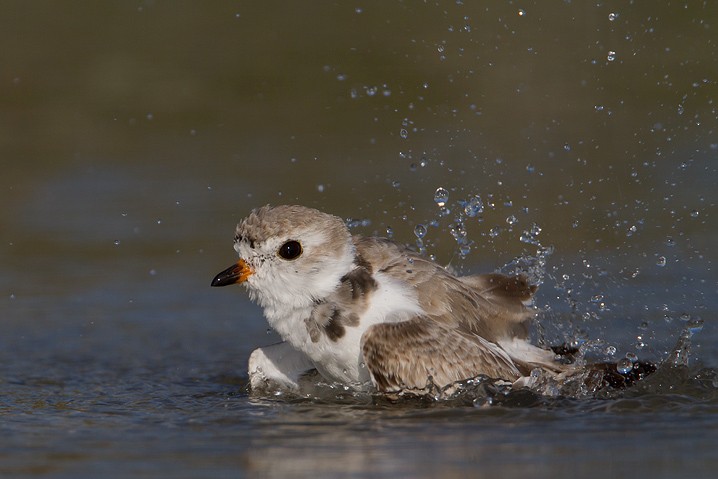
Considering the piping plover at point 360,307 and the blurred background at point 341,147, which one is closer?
the piping plover at point 360,307

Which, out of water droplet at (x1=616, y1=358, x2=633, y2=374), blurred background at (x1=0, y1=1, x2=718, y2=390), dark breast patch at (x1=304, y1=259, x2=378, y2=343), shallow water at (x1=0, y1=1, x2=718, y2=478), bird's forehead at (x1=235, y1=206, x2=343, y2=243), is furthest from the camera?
blurred background at (x1=0, y1=1, x2=718, y2=390)

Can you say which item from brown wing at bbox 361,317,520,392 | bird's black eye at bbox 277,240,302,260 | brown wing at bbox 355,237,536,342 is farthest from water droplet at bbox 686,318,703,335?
bird's black eye at bbox 277,240,302,260

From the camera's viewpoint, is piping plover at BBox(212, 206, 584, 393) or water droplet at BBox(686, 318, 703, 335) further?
water droplet at BBox(686, 318, 703, 335)

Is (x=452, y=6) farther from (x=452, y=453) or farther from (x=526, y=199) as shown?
(x=452, y=453)

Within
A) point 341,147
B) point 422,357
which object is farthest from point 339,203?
point 422,357

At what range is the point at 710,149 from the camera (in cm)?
1500

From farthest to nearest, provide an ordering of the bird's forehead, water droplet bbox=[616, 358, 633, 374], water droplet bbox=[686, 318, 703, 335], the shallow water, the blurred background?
the blurred background
water droplet bbox=[686, 318, 703, 335]
water droplet bbox=[616, 358, 633, 374]
the bird's forehead
the shallow water

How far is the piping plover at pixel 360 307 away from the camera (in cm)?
775

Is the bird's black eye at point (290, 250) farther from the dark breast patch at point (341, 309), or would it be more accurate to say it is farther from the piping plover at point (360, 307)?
the dark breast patch at point (341, 309)

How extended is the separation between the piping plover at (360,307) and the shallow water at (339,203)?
246 mm

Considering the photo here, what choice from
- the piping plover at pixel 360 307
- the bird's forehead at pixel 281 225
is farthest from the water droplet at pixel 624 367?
the bird's forehead at pixel 281 225

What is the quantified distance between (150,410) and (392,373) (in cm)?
156

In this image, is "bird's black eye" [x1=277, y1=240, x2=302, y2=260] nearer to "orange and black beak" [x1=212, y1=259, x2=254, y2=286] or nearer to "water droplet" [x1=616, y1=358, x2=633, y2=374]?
"orange and black beak" [x1=212, y1=259, x2=254, y2=286]

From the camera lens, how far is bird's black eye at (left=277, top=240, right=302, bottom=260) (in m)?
7.97
